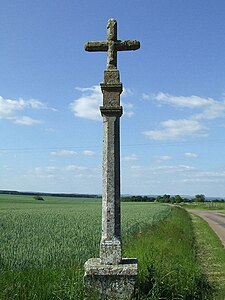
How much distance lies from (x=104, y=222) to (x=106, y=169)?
0.79 meters

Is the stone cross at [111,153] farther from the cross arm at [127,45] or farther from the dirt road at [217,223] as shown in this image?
the dirt road at [217,223]

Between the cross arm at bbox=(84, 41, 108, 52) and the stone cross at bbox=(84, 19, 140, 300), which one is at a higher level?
the cross arm at bbox=(84, 41, 108, 52)

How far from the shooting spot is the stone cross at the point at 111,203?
5.95 metres

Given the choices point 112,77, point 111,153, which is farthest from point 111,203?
point 112,77

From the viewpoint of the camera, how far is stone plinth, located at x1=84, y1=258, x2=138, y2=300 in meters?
5.91

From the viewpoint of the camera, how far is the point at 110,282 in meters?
5.97

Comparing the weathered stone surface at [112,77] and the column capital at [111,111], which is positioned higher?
the weathered stone surface at [112,77]

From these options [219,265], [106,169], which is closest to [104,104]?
[106,169]

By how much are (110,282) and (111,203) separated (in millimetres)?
1122

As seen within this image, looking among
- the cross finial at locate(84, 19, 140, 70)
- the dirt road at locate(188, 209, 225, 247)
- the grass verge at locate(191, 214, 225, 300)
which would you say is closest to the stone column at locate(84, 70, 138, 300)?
the cross finial at locate(84, 19, 140, 70)

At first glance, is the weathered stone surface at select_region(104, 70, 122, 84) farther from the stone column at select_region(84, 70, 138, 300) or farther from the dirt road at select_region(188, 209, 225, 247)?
the dirt road at select_region(188, 209, 225, 247)

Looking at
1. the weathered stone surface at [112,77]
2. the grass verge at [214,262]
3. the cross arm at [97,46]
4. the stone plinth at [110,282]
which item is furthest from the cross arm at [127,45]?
the grass verge at [214,262]

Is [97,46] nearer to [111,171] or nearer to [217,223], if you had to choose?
[111,171]

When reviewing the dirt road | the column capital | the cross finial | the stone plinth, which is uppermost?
the cross finial
